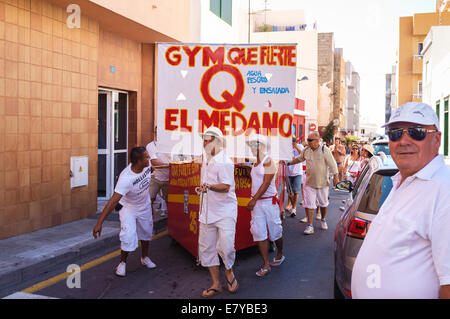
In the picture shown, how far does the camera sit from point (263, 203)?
593cm

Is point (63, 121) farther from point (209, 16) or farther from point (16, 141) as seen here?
point (209, 16)

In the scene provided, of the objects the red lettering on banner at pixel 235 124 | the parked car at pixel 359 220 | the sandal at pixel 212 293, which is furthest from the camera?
the red lettering on banner at pixel 235 124

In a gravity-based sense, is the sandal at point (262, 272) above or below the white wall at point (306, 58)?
below

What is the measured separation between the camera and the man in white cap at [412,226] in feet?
5.95

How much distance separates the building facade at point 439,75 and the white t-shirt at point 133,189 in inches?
652

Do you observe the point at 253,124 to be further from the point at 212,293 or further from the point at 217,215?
the point at 212,293

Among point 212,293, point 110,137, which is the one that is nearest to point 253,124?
point 212,293

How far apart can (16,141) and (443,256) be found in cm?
697

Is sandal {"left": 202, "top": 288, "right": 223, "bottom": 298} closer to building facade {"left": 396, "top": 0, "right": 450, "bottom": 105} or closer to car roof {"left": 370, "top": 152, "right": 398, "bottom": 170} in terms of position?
car roof {"left": 370, "top": 152, "right": 398, "bottom": 170}

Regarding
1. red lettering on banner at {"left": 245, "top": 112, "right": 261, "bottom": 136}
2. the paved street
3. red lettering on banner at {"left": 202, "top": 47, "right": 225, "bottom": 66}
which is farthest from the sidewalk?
red lettering on banner at {"left": 202, "top": 47, "right": 225, "bottom": 66}

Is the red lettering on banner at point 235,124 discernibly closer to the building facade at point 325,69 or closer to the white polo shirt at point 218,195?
the white polo shirt at point 218,195

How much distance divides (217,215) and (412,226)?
11.0ft

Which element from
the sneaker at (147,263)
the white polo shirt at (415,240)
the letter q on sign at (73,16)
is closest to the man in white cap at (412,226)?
the white polo shirt at (415,240)

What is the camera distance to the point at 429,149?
2088mm
